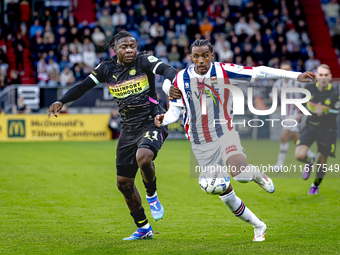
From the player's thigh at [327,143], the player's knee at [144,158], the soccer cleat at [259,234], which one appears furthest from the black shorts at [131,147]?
the player's thigh at [327,143]

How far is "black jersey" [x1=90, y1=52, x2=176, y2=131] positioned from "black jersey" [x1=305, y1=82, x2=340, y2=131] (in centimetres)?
385

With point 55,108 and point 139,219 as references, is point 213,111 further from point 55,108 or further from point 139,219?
point 55,108

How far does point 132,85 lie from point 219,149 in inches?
50.6

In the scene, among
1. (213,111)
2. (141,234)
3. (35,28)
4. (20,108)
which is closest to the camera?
(213,111)

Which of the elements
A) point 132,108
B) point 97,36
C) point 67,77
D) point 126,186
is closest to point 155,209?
point 126,186

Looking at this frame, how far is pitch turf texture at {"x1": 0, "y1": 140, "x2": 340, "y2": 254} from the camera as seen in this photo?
16.4 feet

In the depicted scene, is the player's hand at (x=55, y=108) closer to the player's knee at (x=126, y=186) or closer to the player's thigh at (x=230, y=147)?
the player's knee at (x=126, y=186)

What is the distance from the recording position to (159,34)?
20.0 meters

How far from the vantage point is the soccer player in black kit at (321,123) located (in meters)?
8.28

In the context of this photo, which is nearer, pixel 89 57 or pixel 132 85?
pixel 132 85

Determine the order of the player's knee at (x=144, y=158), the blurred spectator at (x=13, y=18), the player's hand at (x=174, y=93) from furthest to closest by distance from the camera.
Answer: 1. the blurred spectator at (x=13, y=18)
2. the player's knee at (x=144, y=158)
3. the player's hand at (x=174, y=93)

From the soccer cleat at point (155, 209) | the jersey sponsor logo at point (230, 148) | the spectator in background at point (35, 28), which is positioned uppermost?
the spectator in background at point (35, 28)

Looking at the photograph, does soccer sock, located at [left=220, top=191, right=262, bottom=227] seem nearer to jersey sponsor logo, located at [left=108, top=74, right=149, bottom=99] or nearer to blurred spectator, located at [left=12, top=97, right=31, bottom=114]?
jersey sponsor logo, located at [left=108, top=74, right=149, bottom=99]

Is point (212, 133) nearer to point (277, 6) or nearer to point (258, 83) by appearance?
point (258, 83)
